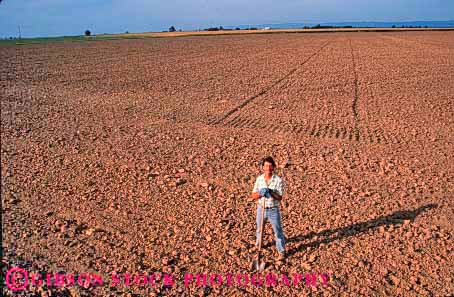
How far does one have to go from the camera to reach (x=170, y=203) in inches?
235

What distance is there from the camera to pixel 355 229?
206 inches

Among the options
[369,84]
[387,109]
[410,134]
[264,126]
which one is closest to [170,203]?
[264,126]

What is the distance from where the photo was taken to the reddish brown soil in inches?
179

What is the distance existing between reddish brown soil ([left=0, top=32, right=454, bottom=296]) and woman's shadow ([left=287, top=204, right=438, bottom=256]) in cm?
2

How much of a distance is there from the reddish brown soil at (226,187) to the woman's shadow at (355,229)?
23 millimetres

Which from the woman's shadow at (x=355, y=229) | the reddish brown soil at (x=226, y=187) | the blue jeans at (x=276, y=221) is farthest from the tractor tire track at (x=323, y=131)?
the blue jeans at (x=276, y=221)

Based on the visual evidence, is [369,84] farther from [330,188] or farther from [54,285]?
[54,285]

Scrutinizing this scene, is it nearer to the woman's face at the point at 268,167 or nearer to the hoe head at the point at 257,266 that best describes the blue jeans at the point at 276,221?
the hoe head at the point at 257,266

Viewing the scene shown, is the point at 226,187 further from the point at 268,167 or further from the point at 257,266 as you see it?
the point at 268,167

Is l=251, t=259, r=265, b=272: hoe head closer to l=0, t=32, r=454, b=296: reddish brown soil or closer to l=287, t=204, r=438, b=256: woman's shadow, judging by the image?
l=0, t=32, r=454, b=296: reddish brown soil

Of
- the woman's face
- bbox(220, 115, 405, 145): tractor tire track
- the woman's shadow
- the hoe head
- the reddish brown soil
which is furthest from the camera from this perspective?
bbox(220, 115, 405, 145): tractor tire track

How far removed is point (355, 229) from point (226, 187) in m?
2.10

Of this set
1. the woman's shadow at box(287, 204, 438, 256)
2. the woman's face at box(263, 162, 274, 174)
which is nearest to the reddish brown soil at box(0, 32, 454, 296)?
the woman's shadow at box(287, 204, 438, 256)

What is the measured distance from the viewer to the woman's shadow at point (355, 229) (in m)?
4.93
